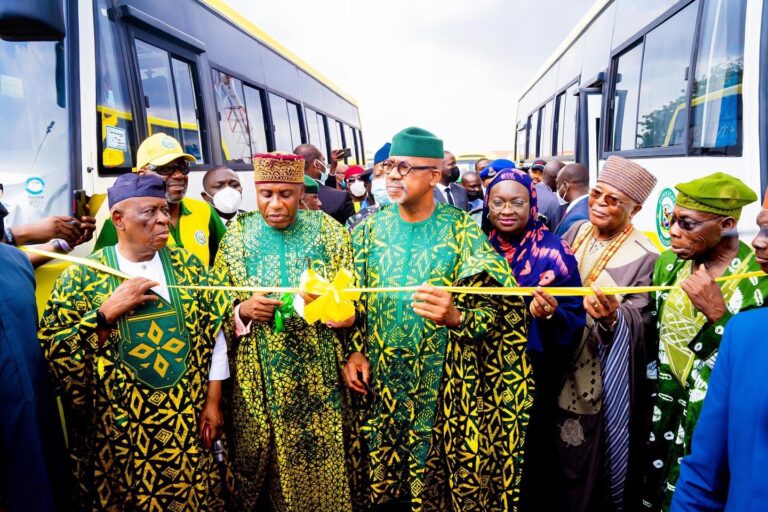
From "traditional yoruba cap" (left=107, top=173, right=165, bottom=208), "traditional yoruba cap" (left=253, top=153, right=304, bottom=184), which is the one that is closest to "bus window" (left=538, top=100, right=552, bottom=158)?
"traditional yoruba cap" (left=253, top=153, right=304, bottom=184)

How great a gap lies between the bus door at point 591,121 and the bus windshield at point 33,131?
5.20 meters

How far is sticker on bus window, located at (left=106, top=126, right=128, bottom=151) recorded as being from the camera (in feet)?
12.2

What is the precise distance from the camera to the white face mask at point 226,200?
4.45m

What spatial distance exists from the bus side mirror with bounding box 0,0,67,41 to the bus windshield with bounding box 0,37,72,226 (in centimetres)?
89

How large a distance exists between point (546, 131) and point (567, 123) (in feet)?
7.08

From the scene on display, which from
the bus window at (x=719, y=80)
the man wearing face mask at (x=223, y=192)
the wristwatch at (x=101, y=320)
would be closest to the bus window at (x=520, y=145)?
the bus window at (x=719, y=80)

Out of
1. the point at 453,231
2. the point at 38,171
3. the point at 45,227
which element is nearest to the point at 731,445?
the point at 453,231

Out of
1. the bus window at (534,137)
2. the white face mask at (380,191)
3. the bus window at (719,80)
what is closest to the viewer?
the bus window at (719,80)

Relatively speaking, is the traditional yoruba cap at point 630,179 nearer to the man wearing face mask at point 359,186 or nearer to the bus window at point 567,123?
the man wearing face mask at point 359,186

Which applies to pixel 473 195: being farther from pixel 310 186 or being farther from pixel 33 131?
pixel 33 131

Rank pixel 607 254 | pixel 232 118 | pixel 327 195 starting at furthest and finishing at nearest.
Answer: pixel 232 118, pixel 327 195, pixel 607 254

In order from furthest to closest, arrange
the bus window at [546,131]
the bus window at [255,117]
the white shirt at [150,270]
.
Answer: the bus window at [546,131]
the bus window at [255,117]
the white shirt at [150,270]

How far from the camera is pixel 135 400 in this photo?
2326mm

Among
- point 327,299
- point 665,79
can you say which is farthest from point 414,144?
point 665,79
